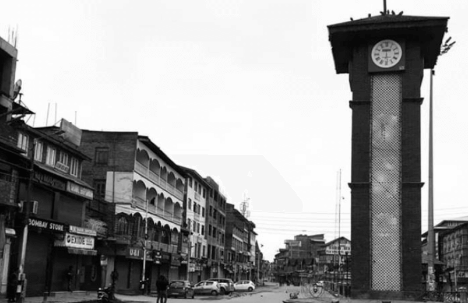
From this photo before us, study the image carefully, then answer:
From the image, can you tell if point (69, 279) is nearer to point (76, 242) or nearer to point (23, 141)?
point (76, 242)

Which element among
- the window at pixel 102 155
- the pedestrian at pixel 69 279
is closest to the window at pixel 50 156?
the pedestrian at pixel 69 279

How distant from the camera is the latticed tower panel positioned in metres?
30.0

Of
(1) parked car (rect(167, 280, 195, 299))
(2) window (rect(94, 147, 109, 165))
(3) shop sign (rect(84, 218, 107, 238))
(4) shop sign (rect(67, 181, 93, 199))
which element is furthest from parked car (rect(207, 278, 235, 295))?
(4) shop sign (rect(67, 181, 93, 199))

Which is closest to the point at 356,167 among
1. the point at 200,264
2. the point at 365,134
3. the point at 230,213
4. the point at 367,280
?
the point at 365,134

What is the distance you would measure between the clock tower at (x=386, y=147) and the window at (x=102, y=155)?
84.9 feet

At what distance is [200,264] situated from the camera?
265 feet

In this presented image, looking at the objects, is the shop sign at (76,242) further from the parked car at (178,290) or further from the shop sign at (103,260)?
the parked car at (178,290)

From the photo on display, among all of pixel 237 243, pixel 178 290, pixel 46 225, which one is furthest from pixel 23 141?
pixel 237 243

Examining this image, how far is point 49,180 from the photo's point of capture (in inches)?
1346

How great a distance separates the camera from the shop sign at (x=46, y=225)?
31.9m

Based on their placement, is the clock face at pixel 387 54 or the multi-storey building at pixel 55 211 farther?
the multi-storey building at pixel 55 211

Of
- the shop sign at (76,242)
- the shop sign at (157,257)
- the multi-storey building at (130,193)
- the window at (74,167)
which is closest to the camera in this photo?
the shop sign at (76,242)

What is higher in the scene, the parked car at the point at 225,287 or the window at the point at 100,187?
the window at the point at 100,187

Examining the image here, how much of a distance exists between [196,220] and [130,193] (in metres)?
30.8
